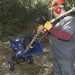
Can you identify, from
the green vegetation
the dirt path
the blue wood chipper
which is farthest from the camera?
the green vegetation

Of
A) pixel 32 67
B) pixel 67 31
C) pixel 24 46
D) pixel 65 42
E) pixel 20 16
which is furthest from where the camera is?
pixel 20 16

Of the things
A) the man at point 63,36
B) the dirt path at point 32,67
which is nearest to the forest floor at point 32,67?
the dirt path at point 32,67

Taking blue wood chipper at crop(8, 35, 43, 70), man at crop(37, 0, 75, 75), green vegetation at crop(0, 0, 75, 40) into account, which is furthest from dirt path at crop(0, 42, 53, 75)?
green vegetation at crop(0, 0, 75, 40)

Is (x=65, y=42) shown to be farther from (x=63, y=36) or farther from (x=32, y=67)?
(x=32, y=67)

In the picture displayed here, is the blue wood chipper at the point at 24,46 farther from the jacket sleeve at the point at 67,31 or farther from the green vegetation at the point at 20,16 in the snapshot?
the green vegetation at the point at 20,16

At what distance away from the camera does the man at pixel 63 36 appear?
2.04 metres

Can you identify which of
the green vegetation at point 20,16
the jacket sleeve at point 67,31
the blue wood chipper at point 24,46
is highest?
the green vegetation at point 20,16

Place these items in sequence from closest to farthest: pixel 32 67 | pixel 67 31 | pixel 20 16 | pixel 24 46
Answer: pixel 67 31 → pixel 24 46 → pixel 32 67 → pixel 20 16

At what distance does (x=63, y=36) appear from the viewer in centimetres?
204

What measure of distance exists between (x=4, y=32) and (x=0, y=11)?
1.99 metres

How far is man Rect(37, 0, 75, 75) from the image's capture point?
6.69 feet

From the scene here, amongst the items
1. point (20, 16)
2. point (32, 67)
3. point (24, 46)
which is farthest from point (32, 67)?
point (20, 16)

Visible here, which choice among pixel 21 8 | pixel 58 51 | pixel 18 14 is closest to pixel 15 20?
pixel 18 14

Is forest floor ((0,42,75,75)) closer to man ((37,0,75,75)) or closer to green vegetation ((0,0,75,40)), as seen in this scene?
man ((37,0,75,75))
